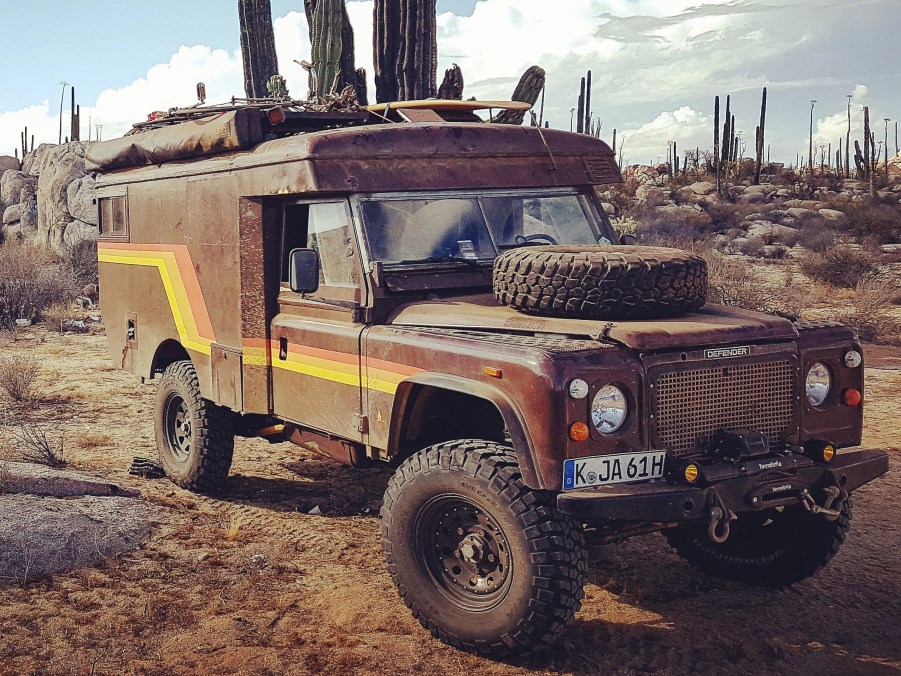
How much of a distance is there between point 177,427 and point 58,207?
694 inches

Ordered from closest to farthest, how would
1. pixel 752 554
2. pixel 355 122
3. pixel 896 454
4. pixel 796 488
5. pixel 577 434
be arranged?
pixel 577 434
pixel 796 488
pixel 752 554
pixel 355 122
pixel 896 454

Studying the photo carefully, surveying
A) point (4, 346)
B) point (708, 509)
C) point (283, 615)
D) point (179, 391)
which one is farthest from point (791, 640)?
point (4, 346)

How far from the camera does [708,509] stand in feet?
12.9

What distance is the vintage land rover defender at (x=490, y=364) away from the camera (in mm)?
3994

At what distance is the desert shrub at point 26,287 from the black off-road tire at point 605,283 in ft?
44.3

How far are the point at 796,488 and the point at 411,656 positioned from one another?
184cm

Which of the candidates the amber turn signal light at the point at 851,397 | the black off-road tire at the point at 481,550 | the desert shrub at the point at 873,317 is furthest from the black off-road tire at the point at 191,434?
the desert shrub at the point at 873,317

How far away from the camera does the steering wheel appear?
18.3ft

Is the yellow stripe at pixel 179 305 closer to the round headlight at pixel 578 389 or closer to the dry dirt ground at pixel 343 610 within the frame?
the dry dirt ground at pixel 343 610

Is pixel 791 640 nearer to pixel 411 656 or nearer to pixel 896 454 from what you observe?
pixel 411 656

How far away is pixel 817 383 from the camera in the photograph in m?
4.64

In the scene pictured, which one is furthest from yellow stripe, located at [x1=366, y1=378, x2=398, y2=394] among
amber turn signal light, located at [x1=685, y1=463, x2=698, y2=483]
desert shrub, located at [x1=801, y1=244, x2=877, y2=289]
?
desert shrub, located at [x1=801, y1=244, x2=877, y2=289]

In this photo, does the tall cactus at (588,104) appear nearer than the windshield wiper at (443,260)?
No

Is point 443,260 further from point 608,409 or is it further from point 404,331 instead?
point 608,409
